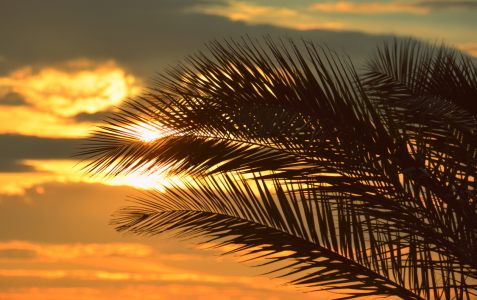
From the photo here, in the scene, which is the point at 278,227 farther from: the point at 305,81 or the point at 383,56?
the point at 383,56

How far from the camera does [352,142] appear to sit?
425 cm

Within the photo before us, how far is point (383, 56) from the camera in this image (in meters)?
7.82

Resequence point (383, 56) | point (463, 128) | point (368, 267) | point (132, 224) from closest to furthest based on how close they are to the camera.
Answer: point (368, 267) < point (463, 128) < point (132, 224) < point (383, 56)

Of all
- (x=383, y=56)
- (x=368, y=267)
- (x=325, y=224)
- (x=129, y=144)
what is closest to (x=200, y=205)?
(x=129, y=144)

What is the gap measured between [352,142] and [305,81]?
490 millimetres

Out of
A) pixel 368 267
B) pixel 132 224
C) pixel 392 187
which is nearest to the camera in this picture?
pixel 392 187

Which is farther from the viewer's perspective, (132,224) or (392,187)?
(132,224)

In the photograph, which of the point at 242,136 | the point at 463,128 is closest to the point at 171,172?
the point at 242,136

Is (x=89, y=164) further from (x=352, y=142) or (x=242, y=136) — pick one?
(x=352, y=142)

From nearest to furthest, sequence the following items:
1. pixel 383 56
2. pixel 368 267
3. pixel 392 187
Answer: pixel 392 187
pixel 368 267
pixel 383 56

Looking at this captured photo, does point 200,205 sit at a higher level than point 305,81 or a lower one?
lower

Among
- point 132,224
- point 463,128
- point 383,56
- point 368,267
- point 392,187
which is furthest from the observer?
point 383,56

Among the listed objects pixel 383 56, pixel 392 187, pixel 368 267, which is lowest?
pixel 368 267

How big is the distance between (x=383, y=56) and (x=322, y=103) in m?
3.87
